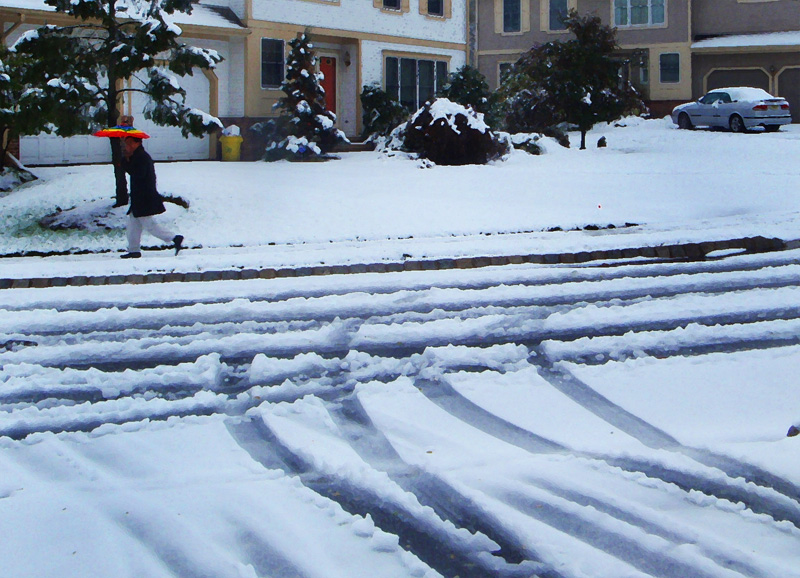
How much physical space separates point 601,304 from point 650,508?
14.5 feet

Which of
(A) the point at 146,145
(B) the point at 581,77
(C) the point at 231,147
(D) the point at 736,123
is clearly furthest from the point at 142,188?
(D) the point at 736,123

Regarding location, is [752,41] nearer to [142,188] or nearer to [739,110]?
[739,110]

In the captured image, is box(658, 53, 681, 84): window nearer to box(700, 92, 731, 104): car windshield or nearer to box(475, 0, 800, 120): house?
box(475, 0, 800, 120): house

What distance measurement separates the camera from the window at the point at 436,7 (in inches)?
1209

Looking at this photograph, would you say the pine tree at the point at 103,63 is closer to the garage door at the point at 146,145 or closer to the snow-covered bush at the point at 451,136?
the garage door at the point at 146,145

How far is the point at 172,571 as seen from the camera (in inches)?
157

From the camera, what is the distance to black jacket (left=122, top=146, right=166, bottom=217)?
39.2 ft

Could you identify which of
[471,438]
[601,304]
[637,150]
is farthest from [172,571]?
[637,150]

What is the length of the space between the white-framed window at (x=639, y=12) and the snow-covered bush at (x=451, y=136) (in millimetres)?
19418

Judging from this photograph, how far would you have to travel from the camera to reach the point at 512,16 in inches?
1606

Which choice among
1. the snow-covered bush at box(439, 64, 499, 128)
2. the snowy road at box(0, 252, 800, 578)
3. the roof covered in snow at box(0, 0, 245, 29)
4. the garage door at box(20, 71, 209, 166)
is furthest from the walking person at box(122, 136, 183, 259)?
the snow-covered bush at box(439, 64, 499, 128)

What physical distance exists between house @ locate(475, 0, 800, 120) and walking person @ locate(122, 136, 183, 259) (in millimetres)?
28246

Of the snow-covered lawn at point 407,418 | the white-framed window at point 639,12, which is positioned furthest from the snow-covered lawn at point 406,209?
the white-framed window at point 639,12

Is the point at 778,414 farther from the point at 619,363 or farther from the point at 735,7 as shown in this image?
the point at 735,7
